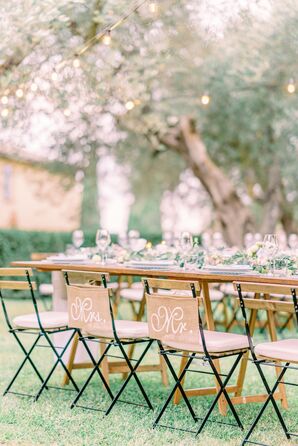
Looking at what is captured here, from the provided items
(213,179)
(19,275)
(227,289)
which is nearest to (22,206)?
(213,179)

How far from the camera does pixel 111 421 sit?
5.19m

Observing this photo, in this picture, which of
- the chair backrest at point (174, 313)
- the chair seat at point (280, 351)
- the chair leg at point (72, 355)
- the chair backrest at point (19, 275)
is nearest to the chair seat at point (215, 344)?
the chair backrest at point (174, 313)

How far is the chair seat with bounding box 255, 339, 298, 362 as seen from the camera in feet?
14.9

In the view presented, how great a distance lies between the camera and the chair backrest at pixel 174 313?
4.76 metres

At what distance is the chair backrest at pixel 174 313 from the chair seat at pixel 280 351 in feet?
1.29

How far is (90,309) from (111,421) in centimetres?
74

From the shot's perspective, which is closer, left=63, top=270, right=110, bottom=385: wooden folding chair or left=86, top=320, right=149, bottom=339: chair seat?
left=86, top=320, right=149, bottom=339: chair seat

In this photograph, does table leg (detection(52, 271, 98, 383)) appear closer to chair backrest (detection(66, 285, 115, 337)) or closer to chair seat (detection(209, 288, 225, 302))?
chair backrest (detection(66, 285, 115, 337))

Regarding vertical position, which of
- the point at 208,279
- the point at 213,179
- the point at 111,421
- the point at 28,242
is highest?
the point at 213,179

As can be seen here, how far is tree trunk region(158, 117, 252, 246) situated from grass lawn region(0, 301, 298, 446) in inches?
305

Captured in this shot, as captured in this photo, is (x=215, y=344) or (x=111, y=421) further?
(x=111, y=421)

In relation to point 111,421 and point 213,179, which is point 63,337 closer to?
point 111,421

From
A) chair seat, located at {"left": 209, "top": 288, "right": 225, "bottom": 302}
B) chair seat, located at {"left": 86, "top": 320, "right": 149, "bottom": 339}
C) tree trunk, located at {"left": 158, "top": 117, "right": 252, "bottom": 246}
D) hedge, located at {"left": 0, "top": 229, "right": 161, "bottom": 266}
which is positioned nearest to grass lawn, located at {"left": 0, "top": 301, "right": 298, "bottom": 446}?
chair seat, located at {"left": 86, "top": 320, "right": 149, "bottom": 339}

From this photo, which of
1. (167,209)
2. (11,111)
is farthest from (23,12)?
(167,209)
